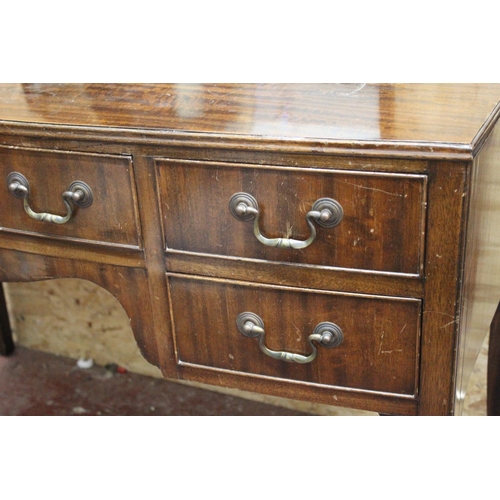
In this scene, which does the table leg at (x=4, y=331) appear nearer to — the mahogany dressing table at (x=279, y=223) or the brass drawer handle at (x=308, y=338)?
the mahogany dressing table at (x=279, y=223)

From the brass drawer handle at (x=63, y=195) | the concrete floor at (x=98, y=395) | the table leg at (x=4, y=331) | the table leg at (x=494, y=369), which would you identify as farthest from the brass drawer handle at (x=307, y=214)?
the table leg at (x=4, y=331)

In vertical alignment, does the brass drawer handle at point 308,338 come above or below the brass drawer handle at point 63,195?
below

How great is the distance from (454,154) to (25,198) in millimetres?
606

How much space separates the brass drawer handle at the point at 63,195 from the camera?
112 centimetres

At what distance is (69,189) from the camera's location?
113 centimetres

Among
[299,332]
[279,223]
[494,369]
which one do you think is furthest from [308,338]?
[494,369]

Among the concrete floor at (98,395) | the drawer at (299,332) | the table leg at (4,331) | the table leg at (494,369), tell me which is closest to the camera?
the drawer at (299,332)

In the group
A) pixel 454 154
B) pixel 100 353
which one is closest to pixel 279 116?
pixel 454 154

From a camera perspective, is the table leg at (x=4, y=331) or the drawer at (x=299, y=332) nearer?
the drawer at (x=299, y=332)

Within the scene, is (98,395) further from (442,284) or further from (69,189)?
(442,284)

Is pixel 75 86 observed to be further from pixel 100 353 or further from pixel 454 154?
pixel 100 353

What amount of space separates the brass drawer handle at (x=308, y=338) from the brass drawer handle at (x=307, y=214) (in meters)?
0.13

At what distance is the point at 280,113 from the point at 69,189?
0.31 metres

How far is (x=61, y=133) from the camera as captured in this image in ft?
3.60
